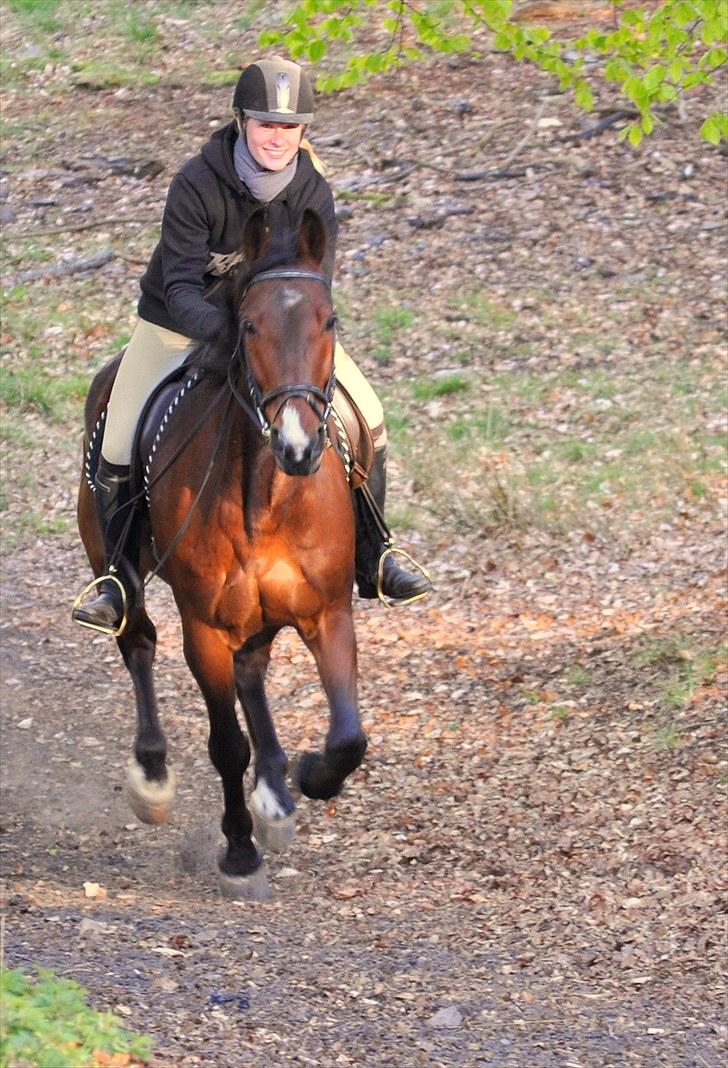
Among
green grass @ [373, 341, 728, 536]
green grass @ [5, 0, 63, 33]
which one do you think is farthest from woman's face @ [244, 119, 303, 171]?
green grass @ [5, 0, 63, 33]

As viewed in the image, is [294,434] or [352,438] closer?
[294,434]

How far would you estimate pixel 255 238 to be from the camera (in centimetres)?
565

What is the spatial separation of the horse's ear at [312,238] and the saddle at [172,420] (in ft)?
2.74

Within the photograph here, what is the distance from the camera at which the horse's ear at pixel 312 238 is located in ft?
18.4

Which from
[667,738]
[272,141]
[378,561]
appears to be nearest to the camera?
[272,141]

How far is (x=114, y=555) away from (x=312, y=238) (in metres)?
2.31

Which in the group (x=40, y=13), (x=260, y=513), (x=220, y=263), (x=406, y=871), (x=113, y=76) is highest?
(x=220, y=263)

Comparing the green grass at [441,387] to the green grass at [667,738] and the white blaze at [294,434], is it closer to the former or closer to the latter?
the green grass at [667,738]

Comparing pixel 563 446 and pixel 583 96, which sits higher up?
pixel 583 96

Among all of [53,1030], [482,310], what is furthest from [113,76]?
[53,1030]

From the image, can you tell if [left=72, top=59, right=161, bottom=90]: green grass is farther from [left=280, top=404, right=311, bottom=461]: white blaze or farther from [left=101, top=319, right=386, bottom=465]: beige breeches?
[left=280, top=404, right=311, bottom=461]: white blaze

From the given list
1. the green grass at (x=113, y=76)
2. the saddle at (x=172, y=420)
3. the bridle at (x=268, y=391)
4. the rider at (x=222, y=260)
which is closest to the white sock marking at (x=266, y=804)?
the rider at (x=222, y=260)

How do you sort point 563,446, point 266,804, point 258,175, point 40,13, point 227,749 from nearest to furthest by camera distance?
1. point 258,175
2. point 227,749
3. point 266,804
4. point 563,446
5. point 40,13

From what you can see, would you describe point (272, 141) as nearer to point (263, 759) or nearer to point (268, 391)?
point (268, 391)
